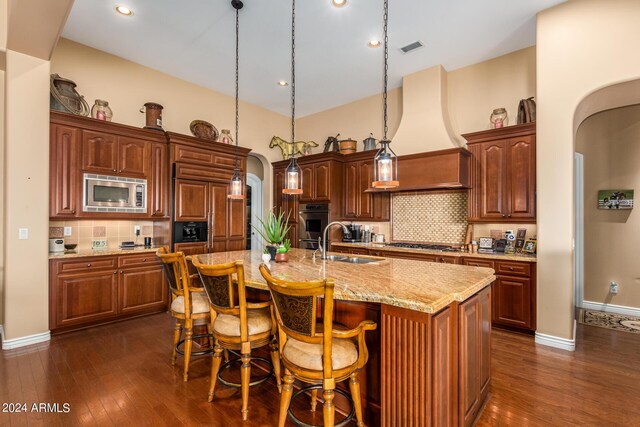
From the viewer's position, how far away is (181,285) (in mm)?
2770

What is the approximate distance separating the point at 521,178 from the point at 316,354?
3.52 m

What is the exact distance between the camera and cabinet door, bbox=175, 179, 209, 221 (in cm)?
461

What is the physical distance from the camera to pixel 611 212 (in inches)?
176

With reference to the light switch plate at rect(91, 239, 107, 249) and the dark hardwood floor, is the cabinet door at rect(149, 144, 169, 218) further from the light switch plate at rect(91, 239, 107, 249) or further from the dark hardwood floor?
the dark hardwood floor

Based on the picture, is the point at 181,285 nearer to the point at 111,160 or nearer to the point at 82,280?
the point at 82,280

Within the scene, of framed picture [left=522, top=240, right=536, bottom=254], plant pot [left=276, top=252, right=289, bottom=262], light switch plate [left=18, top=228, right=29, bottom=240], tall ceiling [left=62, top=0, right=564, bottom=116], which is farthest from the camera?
framed picture [left=522, top=240, right=536, bottom=254]

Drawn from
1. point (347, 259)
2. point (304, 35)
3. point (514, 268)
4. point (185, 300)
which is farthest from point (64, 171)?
point (514, 268)

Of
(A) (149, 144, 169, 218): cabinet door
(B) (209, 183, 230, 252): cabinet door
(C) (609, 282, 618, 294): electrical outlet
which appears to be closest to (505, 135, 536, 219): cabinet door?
(C) (609, 282, 618, 294): electrical outlet

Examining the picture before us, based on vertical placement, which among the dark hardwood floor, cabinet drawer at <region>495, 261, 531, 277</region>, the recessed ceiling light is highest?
the recessed ceiling light

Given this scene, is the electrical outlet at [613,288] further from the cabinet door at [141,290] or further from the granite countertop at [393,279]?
the cabinet door at [141,290]

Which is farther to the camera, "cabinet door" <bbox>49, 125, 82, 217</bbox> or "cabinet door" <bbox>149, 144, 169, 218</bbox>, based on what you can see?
"cabinet door" <bbox>149, 144, 169, 218</bbox>

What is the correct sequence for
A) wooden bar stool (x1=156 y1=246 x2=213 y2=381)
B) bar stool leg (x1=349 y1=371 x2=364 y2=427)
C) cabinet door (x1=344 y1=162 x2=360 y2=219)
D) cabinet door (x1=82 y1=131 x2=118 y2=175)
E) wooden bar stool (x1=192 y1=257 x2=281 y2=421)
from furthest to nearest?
cabinet door (x1=344 y1=162 x2=360 y2=219) → cabinet door (x1=82 y1=131 x2=118 y2=175) → wooden bar stool (x1=156 y1=246 x2=213 y2=381) → wooden bar stool (x1=192 y1=257 x2=281 y2=421) → bar stool leg (x1=349 y1=371 x2=364 y2=427)

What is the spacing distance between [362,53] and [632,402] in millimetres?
4505

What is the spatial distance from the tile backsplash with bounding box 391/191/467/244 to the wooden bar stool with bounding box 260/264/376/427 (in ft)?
11.3
